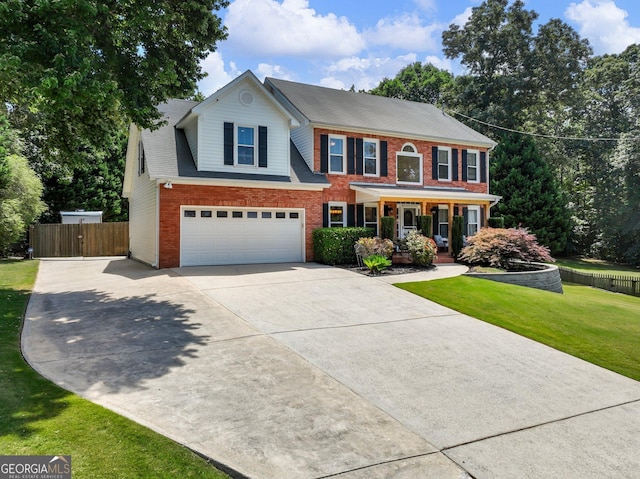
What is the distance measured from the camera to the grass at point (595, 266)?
2758cm

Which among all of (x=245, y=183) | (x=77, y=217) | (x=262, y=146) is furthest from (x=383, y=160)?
(x=77, y=217)

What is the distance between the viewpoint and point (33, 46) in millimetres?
8734

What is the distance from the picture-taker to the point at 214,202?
15.8 metres

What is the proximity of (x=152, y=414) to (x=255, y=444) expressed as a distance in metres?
1.27

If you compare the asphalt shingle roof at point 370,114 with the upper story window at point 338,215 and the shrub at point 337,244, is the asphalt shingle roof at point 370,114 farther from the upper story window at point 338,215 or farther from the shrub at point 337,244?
the shrub at point 337,244

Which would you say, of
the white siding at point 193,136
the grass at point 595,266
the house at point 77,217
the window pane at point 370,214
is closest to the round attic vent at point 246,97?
the white siding at point 193,136

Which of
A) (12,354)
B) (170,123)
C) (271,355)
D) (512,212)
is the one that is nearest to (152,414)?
(271,355)

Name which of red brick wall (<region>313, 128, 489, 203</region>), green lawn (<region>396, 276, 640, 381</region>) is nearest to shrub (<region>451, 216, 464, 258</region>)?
red brick wall (<region>313, 128, 489, 203</region>)

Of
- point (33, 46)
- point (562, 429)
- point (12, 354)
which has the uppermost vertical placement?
point (33, 46)

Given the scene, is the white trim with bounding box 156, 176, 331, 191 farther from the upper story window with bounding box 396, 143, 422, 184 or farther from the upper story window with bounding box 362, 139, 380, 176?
the upper story window with bounding box 396, 143, 422, 184

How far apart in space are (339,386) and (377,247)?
33.2 ft

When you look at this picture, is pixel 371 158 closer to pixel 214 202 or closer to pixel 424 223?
pixel 424 223

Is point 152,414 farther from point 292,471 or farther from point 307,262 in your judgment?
point 307,262

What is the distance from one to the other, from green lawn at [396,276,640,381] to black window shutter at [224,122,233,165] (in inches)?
332
